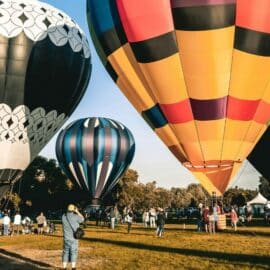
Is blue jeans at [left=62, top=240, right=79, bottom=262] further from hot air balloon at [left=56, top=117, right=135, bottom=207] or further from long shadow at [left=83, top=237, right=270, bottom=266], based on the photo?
hot air balloon at [left=56, top=117, right=135, bottom=207]

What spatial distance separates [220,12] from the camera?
1234cm

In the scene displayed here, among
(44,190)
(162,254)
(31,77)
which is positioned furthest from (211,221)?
(44,190)

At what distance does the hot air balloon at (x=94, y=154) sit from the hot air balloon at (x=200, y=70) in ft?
66.0

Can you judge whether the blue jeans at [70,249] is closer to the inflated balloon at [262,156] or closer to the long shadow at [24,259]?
the long shadow at [24,259]

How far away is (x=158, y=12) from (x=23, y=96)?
37.4 feet

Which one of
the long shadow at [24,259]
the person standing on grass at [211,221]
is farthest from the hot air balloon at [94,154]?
the long shadow at [24,259]

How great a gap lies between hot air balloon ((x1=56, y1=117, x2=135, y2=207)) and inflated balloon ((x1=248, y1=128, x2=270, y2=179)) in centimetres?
1548

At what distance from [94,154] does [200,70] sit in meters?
22.2

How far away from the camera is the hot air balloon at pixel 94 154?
34.2 metres

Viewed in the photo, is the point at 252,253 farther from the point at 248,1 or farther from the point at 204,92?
the point at 248,1

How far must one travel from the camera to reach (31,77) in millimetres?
22656

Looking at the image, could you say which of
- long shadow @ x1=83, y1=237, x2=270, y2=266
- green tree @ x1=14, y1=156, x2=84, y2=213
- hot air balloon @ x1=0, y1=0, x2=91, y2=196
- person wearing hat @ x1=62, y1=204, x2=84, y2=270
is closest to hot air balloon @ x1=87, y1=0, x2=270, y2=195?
long shadow @ x1=83, y1=237, x2=270, y2=266

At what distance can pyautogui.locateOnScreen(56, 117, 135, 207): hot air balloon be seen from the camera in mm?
34250

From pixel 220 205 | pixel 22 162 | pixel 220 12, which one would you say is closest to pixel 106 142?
pixel 22 162
